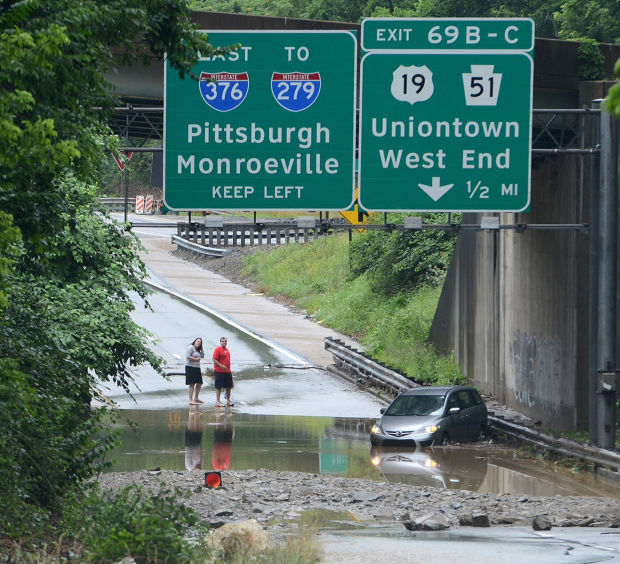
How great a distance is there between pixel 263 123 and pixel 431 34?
3.36 m

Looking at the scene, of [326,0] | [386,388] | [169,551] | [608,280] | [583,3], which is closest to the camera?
[169,551]

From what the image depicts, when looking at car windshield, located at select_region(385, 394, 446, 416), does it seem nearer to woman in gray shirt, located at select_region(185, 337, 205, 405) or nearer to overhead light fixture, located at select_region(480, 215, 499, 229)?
overhead light fixture, located at select_region(480, 215, 499, 229)

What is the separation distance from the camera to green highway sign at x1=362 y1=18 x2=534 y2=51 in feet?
63.6

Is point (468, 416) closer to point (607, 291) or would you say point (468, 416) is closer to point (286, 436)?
point (286, 436)

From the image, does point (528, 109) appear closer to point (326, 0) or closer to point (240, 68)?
point (240, 68)

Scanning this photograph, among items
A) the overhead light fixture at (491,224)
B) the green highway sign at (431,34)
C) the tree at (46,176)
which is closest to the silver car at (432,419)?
the overhead light fixture at (491,224)

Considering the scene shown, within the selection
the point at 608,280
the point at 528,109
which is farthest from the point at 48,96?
the point at 608,280

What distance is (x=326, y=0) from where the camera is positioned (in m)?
74.2

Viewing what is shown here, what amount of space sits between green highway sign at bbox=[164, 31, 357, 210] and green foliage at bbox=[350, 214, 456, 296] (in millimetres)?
24143

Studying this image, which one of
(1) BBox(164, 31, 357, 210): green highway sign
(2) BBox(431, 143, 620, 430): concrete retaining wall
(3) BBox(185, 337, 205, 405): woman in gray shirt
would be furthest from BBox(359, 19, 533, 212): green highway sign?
(3) BBox(185, 337, 205, 405): woman in gray shirt

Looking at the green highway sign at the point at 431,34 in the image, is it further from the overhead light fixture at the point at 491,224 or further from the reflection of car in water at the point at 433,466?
the reflection of car in water at the point at 433,466

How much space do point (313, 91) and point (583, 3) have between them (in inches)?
1538

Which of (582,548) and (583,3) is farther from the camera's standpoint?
(583,3)

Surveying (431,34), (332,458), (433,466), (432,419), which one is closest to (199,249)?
(432,419)
